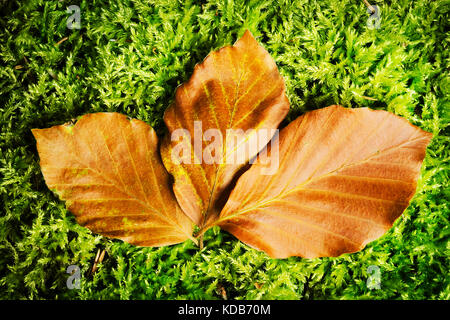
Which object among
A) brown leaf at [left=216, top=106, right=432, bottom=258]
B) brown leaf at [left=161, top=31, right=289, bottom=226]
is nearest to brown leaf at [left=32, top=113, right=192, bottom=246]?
brown leaf at [left=161, top=31, right=289, bottom=226]

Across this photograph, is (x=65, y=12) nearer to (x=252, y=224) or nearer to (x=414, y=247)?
(x=252, y=224)

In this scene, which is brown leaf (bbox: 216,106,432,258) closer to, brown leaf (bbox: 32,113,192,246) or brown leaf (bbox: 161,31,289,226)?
brown leaf (bbox: 161,31,289,226)

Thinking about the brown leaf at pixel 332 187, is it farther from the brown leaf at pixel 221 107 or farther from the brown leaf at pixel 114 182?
the brown leaf at pixel 114 182

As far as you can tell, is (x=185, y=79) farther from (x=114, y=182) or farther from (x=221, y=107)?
(x=114, y=182)

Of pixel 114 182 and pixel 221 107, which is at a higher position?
pixel 221 107

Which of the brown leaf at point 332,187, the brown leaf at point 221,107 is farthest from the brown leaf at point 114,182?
the brown leaf at point 332,187

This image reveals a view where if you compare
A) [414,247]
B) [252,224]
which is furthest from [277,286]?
[414,247]

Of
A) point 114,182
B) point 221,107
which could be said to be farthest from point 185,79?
point 114,182
